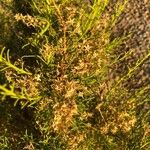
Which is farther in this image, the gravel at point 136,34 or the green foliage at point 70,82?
the gravel at point 136,34

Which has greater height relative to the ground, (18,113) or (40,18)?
(40,18)

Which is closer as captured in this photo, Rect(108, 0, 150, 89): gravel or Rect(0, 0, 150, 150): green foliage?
Rect(0, 0, 150, 150): green foliage

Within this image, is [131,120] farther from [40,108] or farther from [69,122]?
[40,108]

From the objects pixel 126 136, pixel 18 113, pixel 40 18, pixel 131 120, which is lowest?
pixel 18 113

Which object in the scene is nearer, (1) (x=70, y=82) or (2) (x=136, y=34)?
(1) (x=70, y=82)

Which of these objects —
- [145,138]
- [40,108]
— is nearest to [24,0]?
[40,108]

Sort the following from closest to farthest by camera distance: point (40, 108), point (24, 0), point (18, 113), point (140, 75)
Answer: point (40, 108) → point (24, 0) → point (18, 113) → point (140, 75)

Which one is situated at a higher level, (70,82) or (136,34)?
(136,34)

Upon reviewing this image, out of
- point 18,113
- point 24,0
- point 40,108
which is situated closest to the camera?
point 40,108
